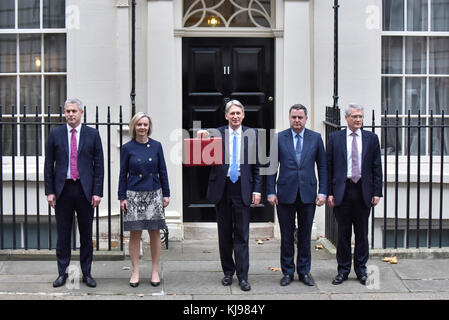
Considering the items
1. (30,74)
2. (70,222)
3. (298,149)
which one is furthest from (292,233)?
(30,74)

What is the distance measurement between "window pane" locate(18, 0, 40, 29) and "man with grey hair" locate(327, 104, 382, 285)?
4.57 m

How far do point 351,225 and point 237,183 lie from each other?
4.29 ft

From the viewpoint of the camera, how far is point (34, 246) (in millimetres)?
10289

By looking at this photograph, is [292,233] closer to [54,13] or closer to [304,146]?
[304,146]

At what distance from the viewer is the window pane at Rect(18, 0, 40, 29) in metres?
10.2

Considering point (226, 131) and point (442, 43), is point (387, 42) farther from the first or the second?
point (226, 131)

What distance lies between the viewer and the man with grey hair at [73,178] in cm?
762

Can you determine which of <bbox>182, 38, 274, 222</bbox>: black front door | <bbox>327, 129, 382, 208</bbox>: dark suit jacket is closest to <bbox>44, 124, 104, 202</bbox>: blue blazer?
<bbox>327, 129, 382, 208</bbox>: dark suit jacket

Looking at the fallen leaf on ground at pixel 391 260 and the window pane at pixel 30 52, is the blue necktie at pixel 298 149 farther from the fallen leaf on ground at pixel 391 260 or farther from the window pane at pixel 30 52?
the window pane at pixel 30 52

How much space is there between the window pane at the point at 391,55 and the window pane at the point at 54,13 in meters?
4.33

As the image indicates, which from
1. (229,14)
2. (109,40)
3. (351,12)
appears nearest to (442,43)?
(351,12)

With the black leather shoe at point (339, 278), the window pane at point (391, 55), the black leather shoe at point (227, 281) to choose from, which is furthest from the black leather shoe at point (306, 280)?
the window pane at point (391, 55)

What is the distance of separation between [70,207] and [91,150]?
61 centimetres

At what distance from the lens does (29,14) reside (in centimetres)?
1018
